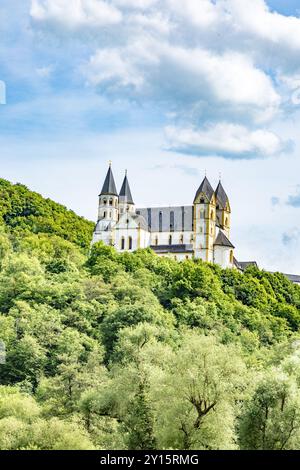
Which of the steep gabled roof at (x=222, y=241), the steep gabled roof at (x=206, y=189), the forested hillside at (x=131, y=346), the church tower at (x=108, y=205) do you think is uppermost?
the steep gabled roof at (x=206, y=189)

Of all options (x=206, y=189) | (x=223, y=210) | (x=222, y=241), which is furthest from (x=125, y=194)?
(x=222, y=241)

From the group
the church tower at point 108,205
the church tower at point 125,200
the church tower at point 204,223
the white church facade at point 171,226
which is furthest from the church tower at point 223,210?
the church tower at point 108,205

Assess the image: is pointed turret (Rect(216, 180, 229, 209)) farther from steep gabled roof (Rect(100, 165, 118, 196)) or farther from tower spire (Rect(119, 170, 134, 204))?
steep gabled roof (Rect(100, 165, 118, 196))

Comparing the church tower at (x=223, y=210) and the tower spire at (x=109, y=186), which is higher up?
the tower spire at (x=109, y=186)

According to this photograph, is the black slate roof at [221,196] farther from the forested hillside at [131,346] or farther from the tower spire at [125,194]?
the forested hillside at [131,346]

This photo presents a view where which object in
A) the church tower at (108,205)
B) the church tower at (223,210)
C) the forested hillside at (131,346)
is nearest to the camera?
the forested hillside at (131,346)

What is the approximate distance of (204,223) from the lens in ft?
277

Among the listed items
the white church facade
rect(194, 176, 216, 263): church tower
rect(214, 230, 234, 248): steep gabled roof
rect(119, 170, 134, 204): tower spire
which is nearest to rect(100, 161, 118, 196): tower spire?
the white church facade

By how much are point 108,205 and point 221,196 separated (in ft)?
34.4

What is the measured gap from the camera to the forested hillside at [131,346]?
111 feet

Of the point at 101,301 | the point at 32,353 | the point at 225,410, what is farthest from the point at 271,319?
the point at 225,410

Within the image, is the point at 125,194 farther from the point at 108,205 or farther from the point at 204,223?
the point at 204,223

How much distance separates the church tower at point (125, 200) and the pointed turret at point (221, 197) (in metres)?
7.45
